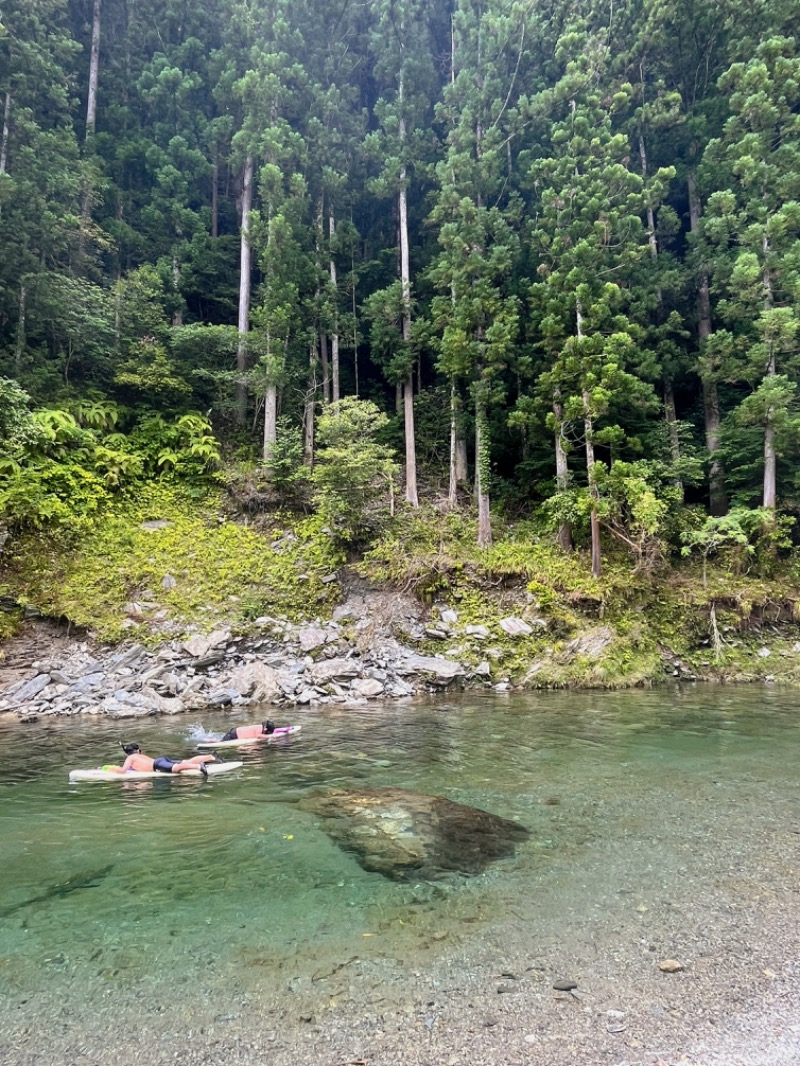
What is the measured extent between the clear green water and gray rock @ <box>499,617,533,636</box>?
5253mm

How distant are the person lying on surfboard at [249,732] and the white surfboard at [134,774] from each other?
1.13 metres

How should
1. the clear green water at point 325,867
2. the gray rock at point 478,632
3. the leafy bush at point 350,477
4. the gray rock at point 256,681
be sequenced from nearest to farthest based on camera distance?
the clear green water at point 325,867 → the gray rock at point 256,681 → the gray rock at point 478,632 → the leafy bush at point 350,477

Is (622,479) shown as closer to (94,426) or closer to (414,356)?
(414,356)

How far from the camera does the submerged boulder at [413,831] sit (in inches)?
189

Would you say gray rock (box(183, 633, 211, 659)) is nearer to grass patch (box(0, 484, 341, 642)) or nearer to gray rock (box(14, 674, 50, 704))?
grass patch (box(0, 484, 341, 642))

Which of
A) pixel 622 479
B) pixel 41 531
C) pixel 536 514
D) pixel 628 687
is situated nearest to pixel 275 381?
pixel 41 531

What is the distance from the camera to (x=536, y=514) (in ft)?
64.5

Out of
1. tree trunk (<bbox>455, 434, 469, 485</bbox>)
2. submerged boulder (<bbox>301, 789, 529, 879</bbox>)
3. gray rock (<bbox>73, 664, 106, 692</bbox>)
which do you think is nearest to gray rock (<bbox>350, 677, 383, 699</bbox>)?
gray rock (<bbox>73, 664, 106, 692</bbox>)

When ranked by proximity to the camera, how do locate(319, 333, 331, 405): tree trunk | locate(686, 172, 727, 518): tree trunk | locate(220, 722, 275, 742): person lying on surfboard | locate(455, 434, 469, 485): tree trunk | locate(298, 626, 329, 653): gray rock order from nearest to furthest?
locate(220, 722, 275, 742): person lying on surfboard → locate(298, 626, 329, 653): gray rock → locate(686, 172, 727, 518): tree trunk → locate(455, 434, 469, 485): tree trunk → locate(319, 333, 331, 405): tree trunk

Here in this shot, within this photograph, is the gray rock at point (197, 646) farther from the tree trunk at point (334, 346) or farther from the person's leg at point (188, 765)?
the tree trunk at point (334, 346)

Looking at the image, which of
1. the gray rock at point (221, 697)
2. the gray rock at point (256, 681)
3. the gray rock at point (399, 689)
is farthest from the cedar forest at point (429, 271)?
the gray rock at point (221, 697)

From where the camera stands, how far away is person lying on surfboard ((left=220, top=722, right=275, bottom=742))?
360 inches

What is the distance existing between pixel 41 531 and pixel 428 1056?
16157mm

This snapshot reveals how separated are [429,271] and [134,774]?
22.3 meters
